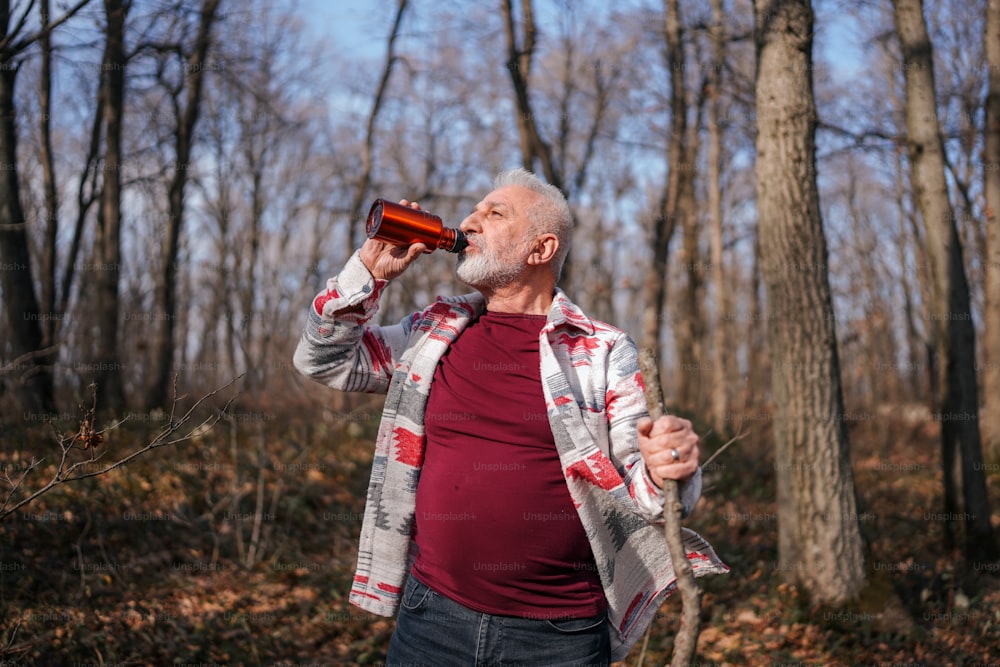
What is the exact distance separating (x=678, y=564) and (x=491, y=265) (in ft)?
3.70

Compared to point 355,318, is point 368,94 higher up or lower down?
higher up

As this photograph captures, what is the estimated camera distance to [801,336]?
5137 mm

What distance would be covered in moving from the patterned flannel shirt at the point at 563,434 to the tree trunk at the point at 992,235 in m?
8.90

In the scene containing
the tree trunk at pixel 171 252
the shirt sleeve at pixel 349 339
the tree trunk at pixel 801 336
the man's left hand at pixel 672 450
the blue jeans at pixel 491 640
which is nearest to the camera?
the man's left hand at pixel 672 450

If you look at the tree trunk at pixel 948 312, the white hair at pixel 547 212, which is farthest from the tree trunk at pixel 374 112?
the white hair at pixel 547 212

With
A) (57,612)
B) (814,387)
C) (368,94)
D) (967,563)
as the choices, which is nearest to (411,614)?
(57,612)

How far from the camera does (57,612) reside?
4.37 m

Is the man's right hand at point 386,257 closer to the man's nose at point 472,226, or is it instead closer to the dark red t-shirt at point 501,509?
the man's nose at point 472,226

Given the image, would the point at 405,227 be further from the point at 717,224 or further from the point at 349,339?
the point at 717,224

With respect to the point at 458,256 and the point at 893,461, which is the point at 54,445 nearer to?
the point at 458,256

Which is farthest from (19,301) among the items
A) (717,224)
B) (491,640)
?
(717,224)

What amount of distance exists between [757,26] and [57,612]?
225 inches

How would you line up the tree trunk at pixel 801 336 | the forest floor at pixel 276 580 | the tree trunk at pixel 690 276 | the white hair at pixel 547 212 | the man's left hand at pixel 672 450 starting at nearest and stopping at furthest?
1. the man's left hand at pixel 672 450
2. the white hair at pixel 547 212
3. the forest floor at pixel 276 580
4. the tree trunk at pixel 801 336
5. the tree trunk at pixel 690 276

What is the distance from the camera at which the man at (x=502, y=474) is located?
7.18 ft
